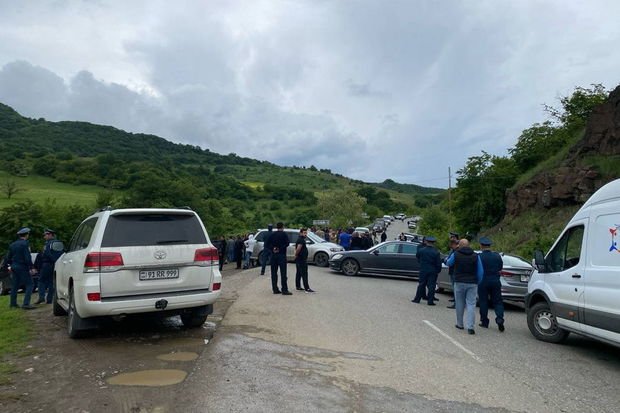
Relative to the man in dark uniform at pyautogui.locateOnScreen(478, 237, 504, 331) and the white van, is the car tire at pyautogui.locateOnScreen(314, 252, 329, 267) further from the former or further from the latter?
the white van

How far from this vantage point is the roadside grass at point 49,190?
61000mm

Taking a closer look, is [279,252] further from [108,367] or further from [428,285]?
[108,367]

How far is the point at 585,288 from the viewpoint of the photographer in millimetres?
6906

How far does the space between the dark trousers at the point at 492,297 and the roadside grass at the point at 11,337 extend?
7593 millimetres

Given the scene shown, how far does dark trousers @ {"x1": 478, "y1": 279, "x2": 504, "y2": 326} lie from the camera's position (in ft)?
28.9

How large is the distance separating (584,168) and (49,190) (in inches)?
2776

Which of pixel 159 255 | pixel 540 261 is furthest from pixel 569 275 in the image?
pixel 159 255

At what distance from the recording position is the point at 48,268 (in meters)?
10.5

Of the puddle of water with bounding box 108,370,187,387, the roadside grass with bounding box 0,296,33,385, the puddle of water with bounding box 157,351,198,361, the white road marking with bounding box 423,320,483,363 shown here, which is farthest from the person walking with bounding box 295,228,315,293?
the puddle of water with bounding box 108,370,187,387

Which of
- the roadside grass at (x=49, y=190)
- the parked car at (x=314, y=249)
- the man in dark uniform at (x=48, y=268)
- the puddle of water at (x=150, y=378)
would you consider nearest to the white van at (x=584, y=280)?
the puddle of water at (x=150, y=378)

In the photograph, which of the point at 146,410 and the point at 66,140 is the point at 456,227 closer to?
the point at 146,410

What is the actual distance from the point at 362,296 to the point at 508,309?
3684 millimetres

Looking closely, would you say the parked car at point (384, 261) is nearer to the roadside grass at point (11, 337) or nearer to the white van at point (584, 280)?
the white van at point (584, 280)

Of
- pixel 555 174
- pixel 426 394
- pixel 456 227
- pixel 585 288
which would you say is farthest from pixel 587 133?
pixel 426 394
